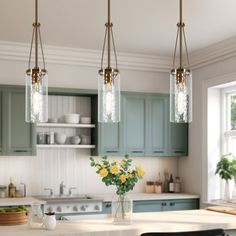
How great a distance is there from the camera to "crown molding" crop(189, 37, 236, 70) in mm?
6109

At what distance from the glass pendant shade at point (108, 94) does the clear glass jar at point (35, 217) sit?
0.83m

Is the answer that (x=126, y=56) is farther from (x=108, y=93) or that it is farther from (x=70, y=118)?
(x=108, y=93)

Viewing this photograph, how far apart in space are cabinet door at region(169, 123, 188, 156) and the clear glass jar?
372 cm

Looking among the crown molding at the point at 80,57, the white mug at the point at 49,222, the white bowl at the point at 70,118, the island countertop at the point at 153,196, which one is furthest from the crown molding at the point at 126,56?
the white mug at the point at 49,222

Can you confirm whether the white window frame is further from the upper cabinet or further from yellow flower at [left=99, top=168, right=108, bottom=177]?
→ yellow flower at [left=99, top=168, right=108, bottom=177]

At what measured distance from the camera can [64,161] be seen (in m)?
6.70

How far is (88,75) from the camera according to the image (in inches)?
270

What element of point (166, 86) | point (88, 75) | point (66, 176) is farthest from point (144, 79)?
point (66, 176)

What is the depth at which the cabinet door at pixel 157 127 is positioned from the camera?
694 centimetres

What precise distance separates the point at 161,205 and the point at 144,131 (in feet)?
3.49

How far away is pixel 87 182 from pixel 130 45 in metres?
1.98

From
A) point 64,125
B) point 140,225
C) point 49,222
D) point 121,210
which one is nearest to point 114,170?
point 121,210

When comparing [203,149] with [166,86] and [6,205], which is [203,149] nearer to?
[166,86]

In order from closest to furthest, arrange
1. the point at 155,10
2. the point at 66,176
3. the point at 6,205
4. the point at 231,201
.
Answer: the point at 155,10
the point at 6,205
the point at 231,201
the point at 66,176
